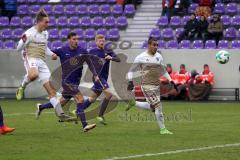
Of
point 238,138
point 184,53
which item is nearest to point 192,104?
point 184,53

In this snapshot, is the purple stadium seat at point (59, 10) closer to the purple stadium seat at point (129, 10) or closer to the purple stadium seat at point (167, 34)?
the purple stadium seat at point (129, 10)

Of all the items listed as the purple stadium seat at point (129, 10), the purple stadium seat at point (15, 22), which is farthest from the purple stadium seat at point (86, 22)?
the purple stadium seat at point (15, 22)

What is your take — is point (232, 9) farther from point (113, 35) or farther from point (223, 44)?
point (113, 35)

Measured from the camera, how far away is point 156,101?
15.3 meters

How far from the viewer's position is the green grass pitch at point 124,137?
11820 millimetres

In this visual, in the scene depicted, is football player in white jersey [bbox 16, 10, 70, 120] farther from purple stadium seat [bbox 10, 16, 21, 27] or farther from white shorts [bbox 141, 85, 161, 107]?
purple stadium seat [bbox 10, 16, 21, 27]

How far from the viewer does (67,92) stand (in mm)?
17672

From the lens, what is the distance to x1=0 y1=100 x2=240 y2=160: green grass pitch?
38.8ft

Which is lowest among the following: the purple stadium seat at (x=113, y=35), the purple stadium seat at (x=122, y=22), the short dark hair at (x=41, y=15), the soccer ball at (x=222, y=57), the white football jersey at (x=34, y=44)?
the soccer ball at (x=222, y=57)

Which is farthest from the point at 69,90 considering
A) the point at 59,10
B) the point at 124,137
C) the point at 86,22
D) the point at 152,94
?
the point at 59,10

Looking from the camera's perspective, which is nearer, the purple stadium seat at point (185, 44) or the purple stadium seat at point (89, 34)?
the purple stadium seat at point (185, 44)

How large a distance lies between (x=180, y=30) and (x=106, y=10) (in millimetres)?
4009

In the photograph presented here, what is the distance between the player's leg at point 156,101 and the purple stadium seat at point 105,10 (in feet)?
54.7

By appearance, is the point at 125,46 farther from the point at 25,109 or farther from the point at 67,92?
the point at 67,92
